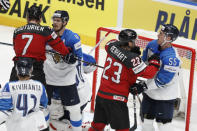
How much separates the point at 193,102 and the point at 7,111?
222 centimetres

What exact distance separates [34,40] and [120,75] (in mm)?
836

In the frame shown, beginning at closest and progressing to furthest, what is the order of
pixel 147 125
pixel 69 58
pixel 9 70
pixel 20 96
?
1. pixel 20 96
2. pixel 69 58
3. pixel 147 125
4. pixel 9 70

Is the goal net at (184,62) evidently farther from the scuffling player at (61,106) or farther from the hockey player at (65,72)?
the hockey player at (65,72)

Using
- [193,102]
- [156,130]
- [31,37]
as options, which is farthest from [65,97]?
[193,102]

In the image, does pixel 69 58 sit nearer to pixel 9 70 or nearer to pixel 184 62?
pixel 184 62

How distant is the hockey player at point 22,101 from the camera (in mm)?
3375

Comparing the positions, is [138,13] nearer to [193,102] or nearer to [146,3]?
[146,3]

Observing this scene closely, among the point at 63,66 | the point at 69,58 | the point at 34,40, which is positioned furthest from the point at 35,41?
the point at 63,66

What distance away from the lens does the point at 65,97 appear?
4359 mm

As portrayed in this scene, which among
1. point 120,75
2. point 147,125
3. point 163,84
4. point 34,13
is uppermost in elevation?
point 34,13

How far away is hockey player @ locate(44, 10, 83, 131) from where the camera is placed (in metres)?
4.25

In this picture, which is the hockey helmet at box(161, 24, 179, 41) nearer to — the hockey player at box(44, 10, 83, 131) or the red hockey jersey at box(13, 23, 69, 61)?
the hockey player at box(44, 10, 83, 131)

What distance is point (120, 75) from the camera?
3.74 metres

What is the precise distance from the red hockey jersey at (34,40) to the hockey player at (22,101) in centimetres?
46
